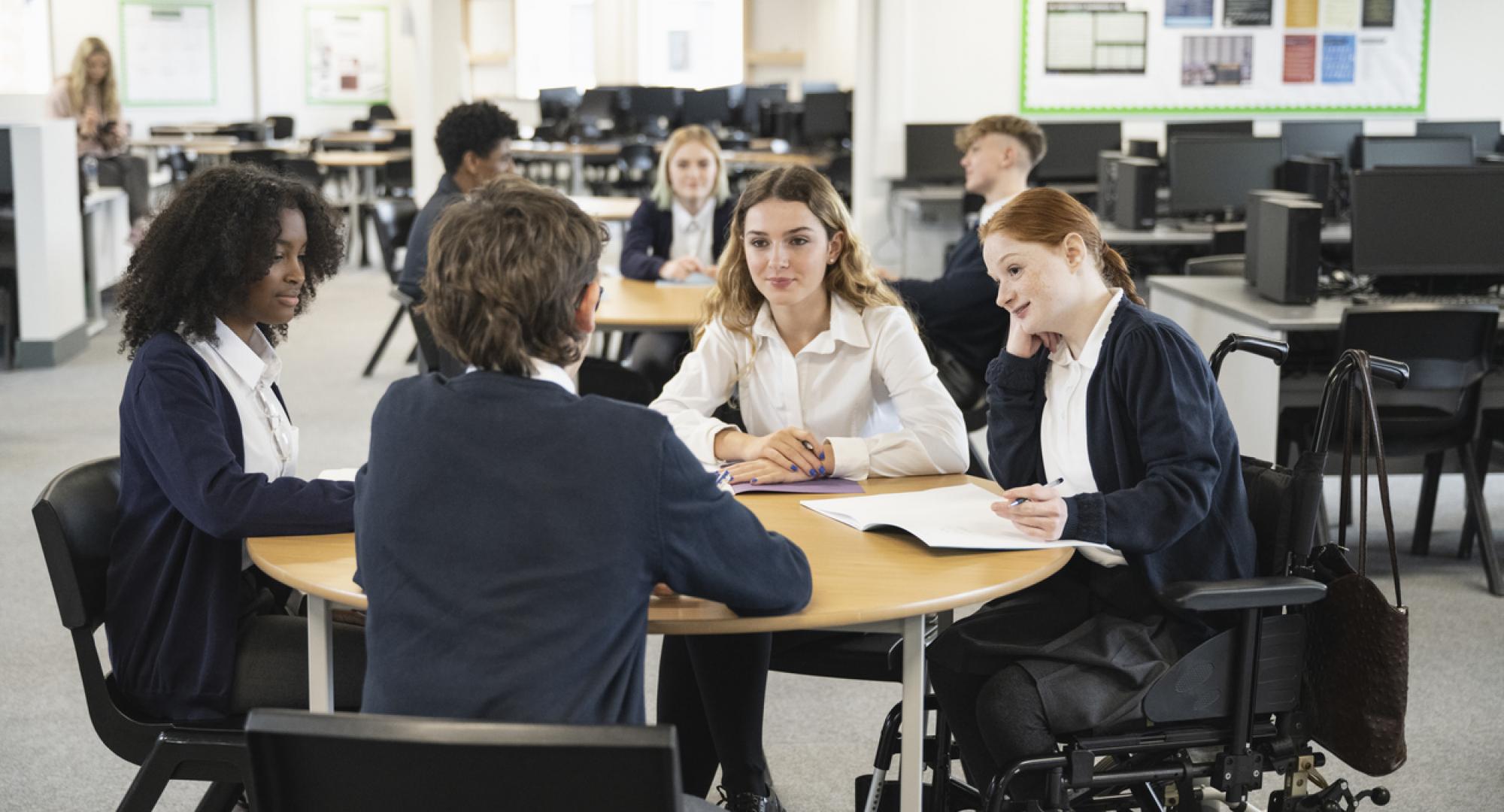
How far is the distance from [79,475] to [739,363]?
1100 millimetres

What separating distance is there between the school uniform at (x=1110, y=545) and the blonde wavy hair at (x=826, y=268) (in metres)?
0.51

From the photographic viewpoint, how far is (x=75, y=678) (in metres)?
3.21

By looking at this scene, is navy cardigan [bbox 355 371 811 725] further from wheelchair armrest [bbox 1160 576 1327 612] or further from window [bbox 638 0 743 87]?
window [bbox 638 0 743 87]

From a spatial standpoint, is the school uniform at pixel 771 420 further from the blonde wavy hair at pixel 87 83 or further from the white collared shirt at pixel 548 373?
the blonde wavy hair at pixel 87 83

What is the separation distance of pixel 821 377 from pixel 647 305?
1.61 m

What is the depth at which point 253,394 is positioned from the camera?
2090 millimetres

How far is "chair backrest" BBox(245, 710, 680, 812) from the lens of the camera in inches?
44.3

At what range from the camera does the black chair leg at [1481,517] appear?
382 centimetres

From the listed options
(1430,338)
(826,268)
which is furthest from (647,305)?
(1430,338)

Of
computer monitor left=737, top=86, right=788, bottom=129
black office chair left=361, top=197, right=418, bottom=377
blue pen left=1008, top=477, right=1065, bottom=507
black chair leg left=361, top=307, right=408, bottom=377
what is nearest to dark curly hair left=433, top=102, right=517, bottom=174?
black office chair left=361, top=197, right=418, bottom=377

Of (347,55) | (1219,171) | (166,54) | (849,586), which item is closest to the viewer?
(849,586)

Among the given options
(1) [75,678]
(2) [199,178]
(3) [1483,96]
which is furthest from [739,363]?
(3) [1483,96]

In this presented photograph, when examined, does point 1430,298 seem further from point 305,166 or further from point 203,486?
point 305,166

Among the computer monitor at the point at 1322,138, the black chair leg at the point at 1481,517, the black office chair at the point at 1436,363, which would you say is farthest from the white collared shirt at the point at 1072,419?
the computer monitor at the point at 1322,138
